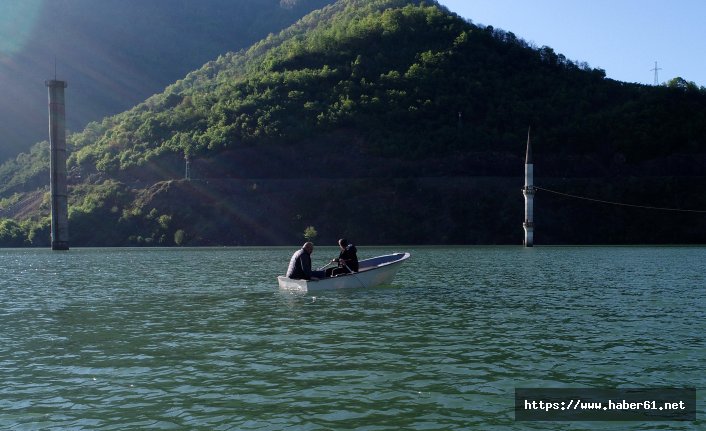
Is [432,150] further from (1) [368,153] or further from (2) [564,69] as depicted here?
(2) [564,69]

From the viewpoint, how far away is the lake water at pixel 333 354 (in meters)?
12.2

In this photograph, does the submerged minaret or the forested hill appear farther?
the forested hill

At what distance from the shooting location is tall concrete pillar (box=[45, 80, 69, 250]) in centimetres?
10888

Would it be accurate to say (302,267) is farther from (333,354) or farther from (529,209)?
(529,209)

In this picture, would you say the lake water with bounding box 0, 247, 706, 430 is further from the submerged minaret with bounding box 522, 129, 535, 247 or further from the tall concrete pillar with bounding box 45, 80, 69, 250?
the tall concrete pillar with bounding box 45, 80, 69, 250

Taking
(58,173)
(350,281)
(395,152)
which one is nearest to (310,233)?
(395,152)

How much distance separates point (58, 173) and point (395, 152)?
6053cm

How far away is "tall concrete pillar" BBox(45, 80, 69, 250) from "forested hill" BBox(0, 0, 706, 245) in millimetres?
8244

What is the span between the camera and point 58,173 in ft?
373

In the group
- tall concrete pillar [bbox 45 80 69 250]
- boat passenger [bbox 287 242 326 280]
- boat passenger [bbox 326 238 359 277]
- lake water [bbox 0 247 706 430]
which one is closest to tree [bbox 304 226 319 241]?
tall concrete pillar [bbox 45 80 69 250]

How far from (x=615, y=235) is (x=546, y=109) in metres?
45.0

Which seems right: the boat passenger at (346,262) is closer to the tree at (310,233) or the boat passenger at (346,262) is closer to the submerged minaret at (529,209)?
the submerged minaret at (529,209)

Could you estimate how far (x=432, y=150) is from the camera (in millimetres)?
130375

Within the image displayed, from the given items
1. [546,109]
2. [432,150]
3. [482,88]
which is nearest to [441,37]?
[482,88]
